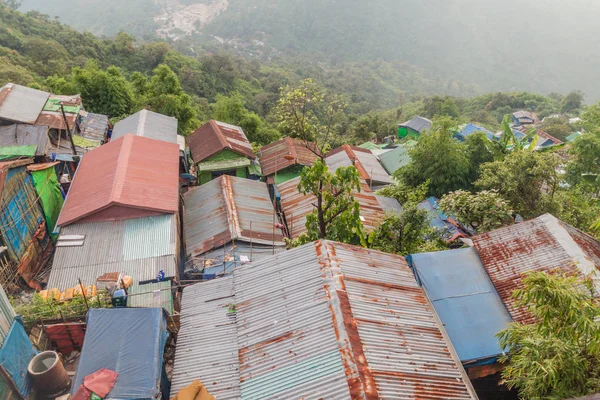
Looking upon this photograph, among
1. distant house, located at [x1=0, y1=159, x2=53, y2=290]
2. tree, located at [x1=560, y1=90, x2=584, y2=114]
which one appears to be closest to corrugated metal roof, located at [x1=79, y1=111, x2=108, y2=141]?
distant house, located at [x1=0, y1=159, x2=53, y2=290]

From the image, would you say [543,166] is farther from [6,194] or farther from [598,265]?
[6,194]

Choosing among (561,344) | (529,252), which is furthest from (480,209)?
(561,344)

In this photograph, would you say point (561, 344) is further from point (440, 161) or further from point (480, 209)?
point (440, 161)

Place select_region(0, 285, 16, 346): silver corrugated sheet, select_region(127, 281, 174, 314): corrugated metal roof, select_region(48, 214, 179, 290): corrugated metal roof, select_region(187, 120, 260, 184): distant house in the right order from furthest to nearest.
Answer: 1. select_region(187, 120, 260, 184): distant house
2. select_region(48, 214, 179, 290): corrugated metal roof
3. select_region(127, 281, 174, 314): corrugated metal roof
4. select_region(0, 285, 16, 346): silver corrugated sheet

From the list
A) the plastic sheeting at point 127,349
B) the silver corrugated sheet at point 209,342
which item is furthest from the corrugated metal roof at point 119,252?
the silver corrugated sheet at point 209,342

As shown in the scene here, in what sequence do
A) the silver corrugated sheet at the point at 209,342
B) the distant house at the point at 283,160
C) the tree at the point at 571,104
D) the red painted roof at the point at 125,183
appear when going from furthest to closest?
the tree at the point at 571,104
the distant house at the point at 283,160
the red painted roof at the point at 125,183
the silver corrugated sheet at the point at 209,342

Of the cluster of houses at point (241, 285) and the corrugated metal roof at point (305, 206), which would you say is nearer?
the cluster of houses at point (241, 285)

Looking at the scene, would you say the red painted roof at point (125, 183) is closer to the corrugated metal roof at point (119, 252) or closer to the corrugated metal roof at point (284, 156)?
the corrugated metal roof at point (119, 252)

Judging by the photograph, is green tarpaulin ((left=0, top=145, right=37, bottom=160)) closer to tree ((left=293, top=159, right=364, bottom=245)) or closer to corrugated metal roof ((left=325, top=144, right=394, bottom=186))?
tree ((left=293, top=159, right=364, bottom=245))

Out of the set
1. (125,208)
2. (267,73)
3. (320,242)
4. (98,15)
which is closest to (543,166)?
(320,242)
